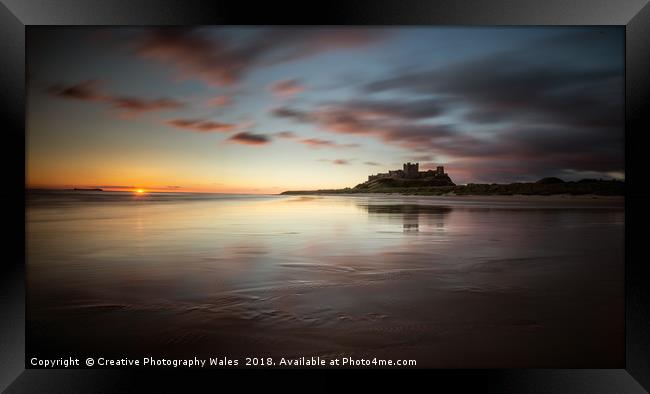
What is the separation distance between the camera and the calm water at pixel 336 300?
8.29 feet

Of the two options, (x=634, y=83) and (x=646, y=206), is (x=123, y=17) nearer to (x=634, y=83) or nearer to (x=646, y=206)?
(x=634, y=83)

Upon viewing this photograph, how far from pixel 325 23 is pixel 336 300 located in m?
1.94

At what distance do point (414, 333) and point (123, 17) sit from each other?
2.79 meters

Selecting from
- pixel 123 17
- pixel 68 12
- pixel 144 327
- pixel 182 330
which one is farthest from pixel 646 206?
pixel 68 12

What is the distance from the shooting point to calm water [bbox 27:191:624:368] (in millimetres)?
2525

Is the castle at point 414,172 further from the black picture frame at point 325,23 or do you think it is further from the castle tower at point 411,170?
the black picture frame at point 325,23

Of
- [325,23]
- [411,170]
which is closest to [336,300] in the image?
[325,23]

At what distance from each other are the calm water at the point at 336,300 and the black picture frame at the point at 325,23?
144 millimetres

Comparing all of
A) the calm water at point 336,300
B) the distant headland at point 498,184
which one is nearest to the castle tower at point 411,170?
the distant headland at point 498,184

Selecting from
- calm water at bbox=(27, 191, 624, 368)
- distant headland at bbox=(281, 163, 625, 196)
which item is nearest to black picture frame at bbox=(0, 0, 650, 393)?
calm water at bbox=(27, 191, 624, 368)

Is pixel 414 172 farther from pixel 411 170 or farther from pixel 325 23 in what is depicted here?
pixel 325 23

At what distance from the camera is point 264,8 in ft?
8.91

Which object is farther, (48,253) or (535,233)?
(535,233)

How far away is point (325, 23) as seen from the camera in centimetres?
269
